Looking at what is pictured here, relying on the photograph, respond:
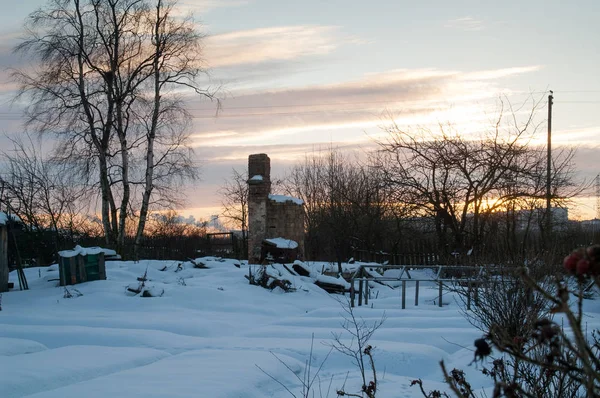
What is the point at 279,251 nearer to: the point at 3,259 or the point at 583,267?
the point at 3,259

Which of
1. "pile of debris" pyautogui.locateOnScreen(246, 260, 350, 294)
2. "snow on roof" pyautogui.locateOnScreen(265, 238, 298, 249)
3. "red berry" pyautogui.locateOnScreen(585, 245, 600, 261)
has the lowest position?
"pile of debris" pyautogui.locateOnScreen(246, 260, 350, 294)

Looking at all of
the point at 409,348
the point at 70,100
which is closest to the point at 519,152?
the point at 409,348

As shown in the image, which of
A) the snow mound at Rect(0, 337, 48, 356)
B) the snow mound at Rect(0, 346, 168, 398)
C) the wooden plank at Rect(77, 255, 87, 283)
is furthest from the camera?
the wooden plank at Rect(77, 255, 87, 283)

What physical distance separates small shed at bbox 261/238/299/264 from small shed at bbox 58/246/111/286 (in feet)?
16.2

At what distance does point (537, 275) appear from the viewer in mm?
9273

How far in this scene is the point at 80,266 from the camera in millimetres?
15031

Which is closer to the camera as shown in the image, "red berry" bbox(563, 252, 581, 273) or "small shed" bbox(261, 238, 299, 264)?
"red berry" bbox(563, 252, 581, 273)

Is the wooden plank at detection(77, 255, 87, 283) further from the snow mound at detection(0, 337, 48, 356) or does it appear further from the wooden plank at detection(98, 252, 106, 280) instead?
the snow mound at detection(0, 337, 48, 356)

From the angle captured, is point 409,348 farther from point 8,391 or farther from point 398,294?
point 398,294

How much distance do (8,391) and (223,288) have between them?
8.98 m

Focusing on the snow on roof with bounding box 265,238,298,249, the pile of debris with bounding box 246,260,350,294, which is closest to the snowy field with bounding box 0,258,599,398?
the pile of debris with bounding box 246,260,350,294

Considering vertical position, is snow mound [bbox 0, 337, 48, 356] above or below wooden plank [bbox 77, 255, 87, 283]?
below

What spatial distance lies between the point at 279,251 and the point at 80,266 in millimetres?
5738

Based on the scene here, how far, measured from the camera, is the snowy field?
6.53 metres
